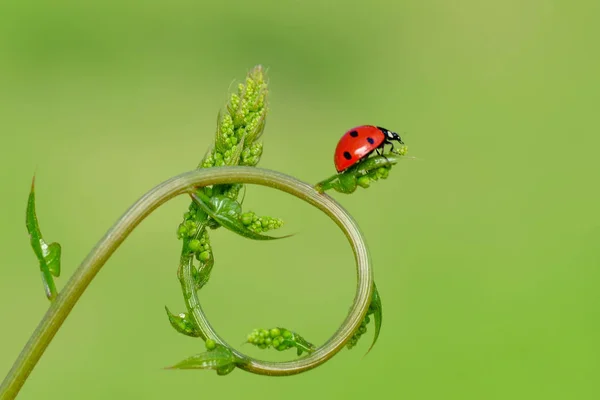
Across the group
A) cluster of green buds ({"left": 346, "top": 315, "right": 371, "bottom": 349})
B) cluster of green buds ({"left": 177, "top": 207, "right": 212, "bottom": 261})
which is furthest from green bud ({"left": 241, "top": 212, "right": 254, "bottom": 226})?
cluster of green buds ({"left": 346, "top": 315, "right": 371, "bottom": 349})

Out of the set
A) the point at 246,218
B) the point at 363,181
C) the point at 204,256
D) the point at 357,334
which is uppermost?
the point at 363,181

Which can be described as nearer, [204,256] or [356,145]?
[204,256]

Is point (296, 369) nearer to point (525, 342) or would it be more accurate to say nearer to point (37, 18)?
point (525, 342)

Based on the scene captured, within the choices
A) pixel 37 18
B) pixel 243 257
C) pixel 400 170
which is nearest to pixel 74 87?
pixel 37 18

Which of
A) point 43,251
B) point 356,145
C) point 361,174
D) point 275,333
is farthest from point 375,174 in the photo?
point 43,251

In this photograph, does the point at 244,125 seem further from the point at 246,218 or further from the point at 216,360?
the point at 216,360

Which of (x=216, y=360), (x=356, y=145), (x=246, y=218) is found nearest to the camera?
(x=216, y=360)

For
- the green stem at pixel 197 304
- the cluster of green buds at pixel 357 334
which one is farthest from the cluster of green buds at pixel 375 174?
the cluster of green buds at pixel 357 334
